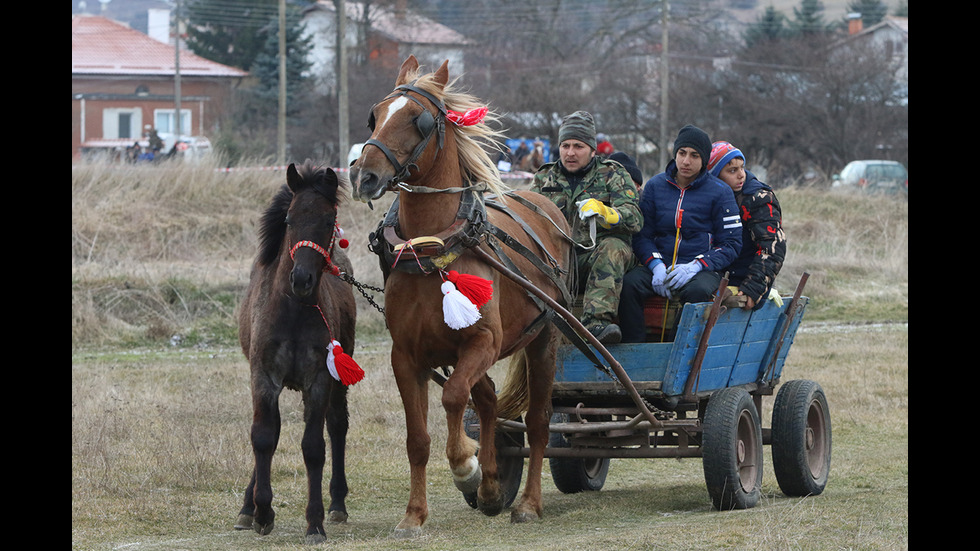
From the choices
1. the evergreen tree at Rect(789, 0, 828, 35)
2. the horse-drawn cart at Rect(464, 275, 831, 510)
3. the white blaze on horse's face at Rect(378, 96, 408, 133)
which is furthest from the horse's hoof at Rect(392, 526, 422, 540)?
the evergreen tree at Rect(789, 0, 828, 35)

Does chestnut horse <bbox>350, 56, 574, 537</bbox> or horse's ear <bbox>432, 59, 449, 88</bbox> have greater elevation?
horse's ear <bbox>432, 59, 449, 88</bbox>

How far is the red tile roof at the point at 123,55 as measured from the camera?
5419 cm

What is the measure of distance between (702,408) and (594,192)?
5.12 feet

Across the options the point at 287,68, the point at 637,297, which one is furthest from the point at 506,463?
the point at 287,68

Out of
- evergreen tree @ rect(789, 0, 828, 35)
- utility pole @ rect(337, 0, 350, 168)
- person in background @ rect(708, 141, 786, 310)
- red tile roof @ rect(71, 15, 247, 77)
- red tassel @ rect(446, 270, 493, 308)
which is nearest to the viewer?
red tassel @ rect(446, 270, 493, 308)

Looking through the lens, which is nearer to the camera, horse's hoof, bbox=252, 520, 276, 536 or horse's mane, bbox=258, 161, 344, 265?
horse's hoof, bbox=252, 520, 276, 536

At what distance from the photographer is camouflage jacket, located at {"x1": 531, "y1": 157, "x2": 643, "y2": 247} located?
24.1ft

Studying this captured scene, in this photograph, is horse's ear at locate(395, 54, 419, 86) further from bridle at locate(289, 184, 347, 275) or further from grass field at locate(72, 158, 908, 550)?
grass field at locate(72, 158, 908, 550)

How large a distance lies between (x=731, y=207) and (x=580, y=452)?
1811 millimetres

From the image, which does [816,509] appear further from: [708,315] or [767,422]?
[767,422]

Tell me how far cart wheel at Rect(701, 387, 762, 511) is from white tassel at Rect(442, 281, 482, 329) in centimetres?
181

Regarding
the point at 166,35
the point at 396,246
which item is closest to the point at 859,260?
the point at 396,246

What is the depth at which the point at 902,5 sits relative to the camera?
7538 cm
